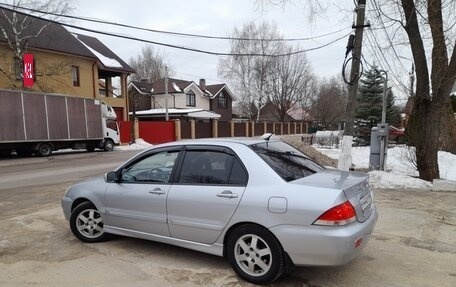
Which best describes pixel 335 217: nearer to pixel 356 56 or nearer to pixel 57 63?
pixel 356 56

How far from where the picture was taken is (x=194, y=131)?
37.5 m

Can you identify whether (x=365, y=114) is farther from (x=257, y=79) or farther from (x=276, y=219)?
(x=276, y=219)

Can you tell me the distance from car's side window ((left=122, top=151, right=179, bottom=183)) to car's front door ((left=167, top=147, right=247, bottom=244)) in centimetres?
21

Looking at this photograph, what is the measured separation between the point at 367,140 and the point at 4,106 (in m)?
24.8

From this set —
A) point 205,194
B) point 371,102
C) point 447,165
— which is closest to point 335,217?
point 205,194

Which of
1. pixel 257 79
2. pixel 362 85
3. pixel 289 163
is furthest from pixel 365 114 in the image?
pixel 289 163

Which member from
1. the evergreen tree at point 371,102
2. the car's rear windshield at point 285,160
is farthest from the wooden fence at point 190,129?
the car's rear windshield at point 285,160

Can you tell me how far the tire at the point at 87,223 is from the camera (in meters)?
5.36

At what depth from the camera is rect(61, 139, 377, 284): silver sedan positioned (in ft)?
12.1

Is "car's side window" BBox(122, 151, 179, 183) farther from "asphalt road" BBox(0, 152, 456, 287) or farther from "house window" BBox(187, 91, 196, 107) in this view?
"house window" BBox(187, 91, 196, 107)

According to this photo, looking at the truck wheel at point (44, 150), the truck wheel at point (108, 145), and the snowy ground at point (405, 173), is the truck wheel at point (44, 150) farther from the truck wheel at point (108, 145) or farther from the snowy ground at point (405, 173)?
the snowy ground at point (405, 173)

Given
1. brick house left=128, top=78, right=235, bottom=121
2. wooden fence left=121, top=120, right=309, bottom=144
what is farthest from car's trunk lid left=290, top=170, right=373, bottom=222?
brick house left=128, top=78, right=235, bottom=121

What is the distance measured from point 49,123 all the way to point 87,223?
18.0 m

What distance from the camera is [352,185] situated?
4008 millimetres
